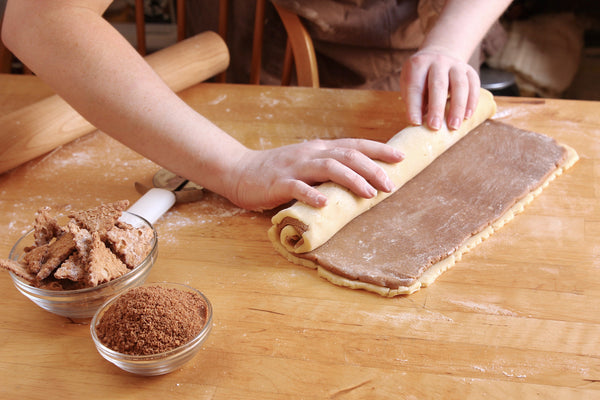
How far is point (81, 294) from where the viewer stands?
93 centimetres

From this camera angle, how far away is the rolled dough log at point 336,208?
1.11 metres

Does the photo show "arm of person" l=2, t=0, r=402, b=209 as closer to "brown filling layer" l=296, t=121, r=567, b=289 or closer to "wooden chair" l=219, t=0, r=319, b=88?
"brown filling layer" l=296, t=121, r=567, b=289

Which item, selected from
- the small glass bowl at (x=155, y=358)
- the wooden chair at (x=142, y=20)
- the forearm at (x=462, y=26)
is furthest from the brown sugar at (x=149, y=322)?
the wooden chair at (x=142, y=20)

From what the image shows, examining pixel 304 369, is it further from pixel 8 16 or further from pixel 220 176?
pixel 8 16

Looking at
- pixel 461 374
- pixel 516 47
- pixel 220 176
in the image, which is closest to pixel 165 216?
pixel 220 176

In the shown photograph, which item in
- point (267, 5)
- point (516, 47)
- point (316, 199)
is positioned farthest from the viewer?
point (516, 47)

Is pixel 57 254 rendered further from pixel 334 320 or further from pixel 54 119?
pixel 54 119

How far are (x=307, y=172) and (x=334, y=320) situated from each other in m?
0.34

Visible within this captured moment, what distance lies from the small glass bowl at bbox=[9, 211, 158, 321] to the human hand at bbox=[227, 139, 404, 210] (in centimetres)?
29

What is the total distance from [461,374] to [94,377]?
1.87 ft

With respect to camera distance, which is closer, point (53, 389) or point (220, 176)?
point (53, 389)

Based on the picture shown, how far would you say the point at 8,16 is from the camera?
1.31 meters

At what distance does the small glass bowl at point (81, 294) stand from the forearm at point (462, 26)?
977mm

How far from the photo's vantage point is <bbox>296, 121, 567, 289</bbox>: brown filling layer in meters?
1.08
